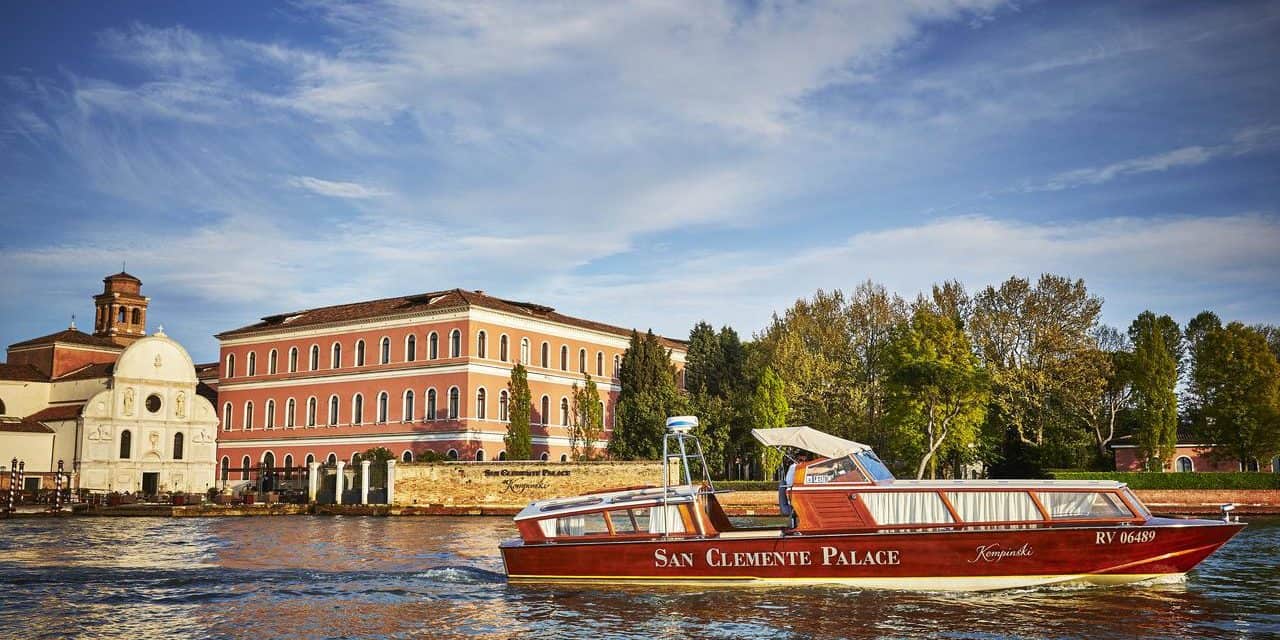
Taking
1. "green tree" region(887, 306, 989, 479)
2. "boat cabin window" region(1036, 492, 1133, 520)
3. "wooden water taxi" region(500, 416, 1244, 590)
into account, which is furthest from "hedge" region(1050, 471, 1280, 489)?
"boat cabin window" region(1036, 492, 1133, 520)

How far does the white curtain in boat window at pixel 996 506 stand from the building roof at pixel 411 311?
130ft

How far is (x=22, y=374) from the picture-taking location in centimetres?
6106

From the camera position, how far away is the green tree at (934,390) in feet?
142

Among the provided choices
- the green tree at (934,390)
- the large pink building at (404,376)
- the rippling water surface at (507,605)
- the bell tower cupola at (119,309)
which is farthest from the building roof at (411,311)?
the rippling water surface at (507,605)

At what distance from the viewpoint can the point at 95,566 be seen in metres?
20.7

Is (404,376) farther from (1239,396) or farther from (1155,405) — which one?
(1239,396)

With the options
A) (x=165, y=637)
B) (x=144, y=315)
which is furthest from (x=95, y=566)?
(x=144, y=315)

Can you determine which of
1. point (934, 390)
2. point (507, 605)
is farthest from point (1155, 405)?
point (507, 605)

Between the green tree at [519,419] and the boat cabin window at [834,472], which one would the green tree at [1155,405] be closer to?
the green tree at [519,419]

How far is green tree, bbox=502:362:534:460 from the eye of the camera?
49656mm

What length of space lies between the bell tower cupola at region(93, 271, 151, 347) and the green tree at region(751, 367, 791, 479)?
144 ft

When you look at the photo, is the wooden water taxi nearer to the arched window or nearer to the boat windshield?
the boat windshield

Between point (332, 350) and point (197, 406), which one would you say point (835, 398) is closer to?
point (332, 350)

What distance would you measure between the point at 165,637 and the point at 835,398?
39698mm
